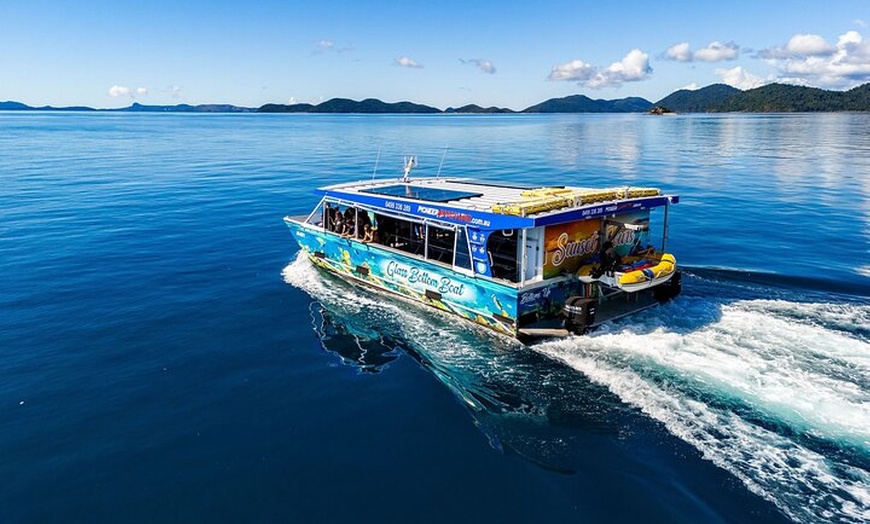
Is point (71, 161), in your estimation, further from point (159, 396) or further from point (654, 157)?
point (654, 157)

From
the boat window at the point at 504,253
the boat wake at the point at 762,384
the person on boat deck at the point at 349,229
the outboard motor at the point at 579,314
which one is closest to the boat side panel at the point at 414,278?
the person on boat deck at the point at 349,229

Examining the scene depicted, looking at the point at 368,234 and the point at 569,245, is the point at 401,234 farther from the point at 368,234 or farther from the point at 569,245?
the point at 569,245

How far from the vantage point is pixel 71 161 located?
51.2m

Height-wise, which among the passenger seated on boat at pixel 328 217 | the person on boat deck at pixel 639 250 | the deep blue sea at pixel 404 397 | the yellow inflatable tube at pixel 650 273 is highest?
the passenger seated on boat at pixel 328 217

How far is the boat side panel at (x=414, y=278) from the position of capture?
14008 mm

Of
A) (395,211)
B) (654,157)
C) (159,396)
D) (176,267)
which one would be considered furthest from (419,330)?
(654,157)

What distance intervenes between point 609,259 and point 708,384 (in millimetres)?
4239

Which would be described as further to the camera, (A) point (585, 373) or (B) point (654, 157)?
(B) point (654, 157)

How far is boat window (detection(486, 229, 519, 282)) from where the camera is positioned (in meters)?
14.4

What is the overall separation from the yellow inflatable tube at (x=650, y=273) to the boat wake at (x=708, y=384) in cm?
115

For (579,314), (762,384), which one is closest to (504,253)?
(579,314)

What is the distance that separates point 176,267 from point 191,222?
7.82 m

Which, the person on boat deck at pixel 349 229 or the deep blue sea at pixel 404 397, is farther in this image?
the person on boat deck at pixel 349 229

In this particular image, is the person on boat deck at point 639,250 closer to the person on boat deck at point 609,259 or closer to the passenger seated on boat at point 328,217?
the person on boat deck at point 609,259
